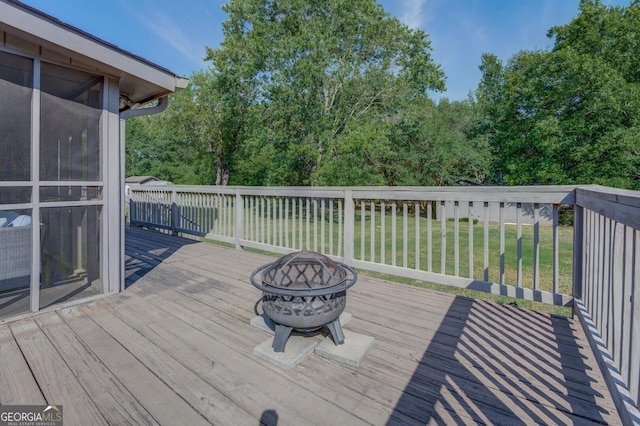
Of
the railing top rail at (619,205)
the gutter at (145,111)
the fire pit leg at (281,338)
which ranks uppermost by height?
the gutter at (145,111)

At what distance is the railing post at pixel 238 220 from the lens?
193 inches

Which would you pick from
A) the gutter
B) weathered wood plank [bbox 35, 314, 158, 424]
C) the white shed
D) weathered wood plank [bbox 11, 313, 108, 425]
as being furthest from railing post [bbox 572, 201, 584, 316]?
the gutter

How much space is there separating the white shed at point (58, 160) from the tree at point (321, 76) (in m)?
8.70

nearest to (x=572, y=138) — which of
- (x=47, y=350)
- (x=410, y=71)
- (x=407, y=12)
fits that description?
(x=410, y=71)

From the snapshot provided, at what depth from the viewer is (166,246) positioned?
5.16m

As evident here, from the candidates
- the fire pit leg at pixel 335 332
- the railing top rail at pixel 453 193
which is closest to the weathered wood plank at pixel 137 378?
the fire pit leg at pixel 335 332

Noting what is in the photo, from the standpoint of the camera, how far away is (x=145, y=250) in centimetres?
489

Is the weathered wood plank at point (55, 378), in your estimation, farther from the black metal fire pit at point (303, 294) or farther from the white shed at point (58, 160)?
the black metal fire pit at point (303, 294)

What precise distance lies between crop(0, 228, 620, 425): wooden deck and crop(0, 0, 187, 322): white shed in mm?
331

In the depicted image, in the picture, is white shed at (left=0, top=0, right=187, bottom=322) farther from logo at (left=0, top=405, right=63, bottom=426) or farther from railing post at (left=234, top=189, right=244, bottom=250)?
railing post at (left=234, top=189, right=244, bottom=250)

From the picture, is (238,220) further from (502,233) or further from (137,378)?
(502,233)

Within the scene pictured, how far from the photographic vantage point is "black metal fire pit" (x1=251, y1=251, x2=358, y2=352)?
5.98 feet

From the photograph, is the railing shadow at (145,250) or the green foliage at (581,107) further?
the green foliage at (581,107)

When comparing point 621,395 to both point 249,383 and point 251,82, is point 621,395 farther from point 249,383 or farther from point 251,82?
point 251,82
